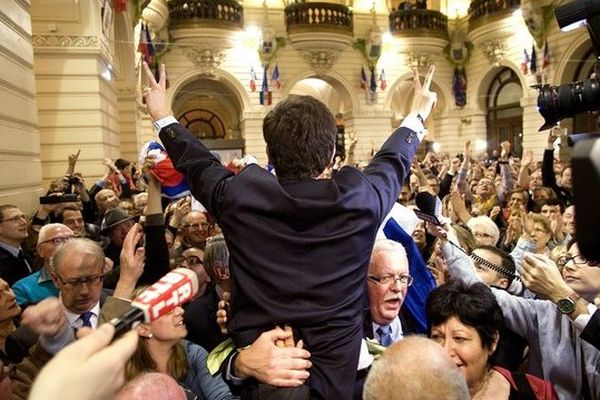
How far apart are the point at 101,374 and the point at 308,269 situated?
773mm

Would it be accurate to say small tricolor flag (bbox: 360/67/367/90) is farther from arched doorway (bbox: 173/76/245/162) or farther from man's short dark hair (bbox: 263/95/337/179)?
man's short dark hair (bbox: 263/95/337/179)

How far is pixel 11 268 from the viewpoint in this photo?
12.3 feet

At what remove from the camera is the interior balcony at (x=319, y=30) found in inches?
679

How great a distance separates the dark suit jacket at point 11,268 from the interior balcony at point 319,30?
594 inches

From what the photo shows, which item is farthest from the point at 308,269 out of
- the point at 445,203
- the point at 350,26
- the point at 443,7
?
the point at 443,7

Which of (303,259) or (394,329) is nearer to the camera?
(303,259)

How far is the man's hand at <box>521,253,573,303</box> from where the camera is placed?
6.05ft

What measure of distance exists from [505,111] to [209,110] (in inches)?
571

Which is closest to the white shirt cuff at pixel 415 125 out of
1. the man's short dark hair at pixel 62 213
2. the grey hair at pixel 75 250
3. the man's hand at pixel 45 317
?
the man's hand at pixel 45 317

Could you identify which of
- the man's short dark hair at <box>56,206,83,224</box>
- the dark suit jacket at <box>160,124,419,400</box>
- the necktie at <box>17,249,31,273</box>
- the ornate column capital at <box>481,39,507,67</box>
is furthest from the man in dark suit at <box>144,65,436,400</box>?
the ornate column capital at <box>481,39,507,67</box>

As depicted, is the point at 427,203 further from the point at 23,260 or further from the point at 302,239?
the point at 23,260

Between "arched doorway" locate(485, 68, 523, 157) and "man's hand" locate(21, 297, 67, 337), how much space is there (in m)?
18.3

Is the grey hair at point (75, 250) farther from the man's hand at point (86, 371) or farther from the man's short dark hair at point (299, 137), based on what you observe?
the man's hand at point (86, 371)

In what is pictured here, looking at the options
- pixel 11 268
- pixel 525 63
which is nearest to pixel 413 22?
pixel 525 63
